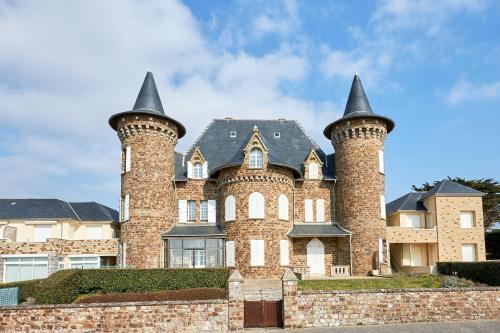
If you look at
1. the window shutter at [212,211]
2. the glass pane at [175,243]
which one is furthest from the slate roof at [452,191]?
the glass pane at [175,243]

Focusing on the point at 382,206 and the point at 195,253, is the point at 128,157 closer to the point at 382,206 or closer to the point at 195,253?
the point at 195,253

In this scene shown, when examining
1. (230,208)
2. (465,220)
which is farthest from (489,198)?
(230,208)

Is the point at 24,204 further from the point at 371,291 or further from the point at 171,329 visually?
the point at 371,291

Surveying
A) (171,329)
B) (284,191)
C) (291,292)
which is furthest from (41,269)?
(291,292)

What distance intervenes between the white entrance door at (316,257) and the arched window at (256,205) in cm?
462

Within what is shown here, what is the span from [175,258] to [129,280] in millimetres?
5485

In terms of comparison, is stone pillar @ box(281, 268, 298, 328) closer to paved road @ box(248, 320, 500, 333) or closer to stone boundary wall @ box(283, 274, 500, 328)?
stone boundary wall @ box(283, 274, 500, 328)

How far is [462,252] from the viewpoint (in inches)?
1225

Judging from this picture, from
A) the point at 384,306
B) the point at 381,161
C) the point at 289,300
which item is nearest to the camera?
the point at 289,300

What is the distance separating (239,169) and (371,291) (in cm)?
1503

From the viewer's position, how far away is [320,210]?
100 feet

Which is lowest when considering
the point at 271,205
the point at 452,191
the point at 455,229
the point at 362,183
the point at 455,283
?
the point at 455,283

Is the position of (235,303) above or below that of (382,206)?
below

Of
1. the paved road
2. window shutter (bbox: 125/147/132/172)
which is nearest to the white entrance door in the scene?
window shutter (bbox: 125/147/132/172)
